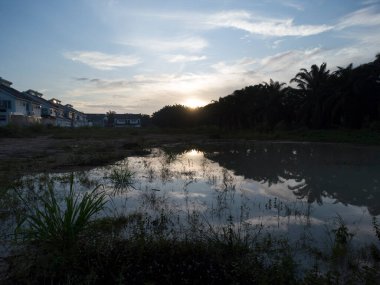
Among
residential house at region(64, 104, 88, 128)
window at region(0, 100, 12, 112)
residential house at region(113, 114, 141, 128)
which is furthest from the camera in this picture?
residential house at region(113, 114, 141, 128)

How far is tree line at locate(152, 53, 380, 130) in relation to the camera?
36906 millimetres

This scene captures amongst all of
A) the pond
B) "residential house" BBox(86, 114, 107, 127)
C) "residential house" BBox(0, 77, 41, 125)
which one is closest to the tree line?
the pond

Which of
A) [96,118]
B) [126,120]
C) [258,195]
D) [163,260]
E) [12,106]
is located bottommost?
[258,195]

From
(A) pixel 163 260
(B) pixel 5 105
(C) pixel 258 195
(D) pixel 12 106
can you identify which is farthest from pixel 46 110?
(A) pixel 163 260

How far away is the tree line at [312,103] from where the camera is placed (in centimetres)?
Result: 3691

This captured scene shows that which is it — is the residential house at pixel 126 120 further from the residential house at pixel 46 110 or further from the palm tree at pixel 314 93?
the palm tree at pixel 314 93

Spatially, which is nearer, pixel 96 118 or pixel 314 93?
pixel 314 93

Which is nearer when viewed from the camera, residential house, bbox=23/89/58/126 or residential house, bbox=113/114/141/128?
residential house, bbox=23/89/58/126

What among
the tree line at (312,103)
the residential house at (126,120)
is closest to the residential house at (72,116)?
the residential house at (126,120)

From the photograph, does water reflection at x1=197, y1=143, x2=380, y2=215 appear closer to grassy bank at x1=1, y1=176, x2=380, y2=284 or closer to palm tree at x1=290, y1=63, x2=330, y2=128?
grassy bank at x1=1, y1=176, x2=380, y2=284

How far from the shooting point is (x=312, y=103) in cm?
4306

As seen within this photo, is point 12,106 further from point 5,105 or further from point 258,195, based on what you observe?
point 258,195

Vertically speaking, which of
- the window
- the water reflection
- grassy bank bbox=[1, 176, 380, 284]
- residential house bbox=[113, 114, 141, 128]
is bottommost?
the water reflection

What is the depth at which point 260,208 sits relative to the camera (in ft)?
24.7
